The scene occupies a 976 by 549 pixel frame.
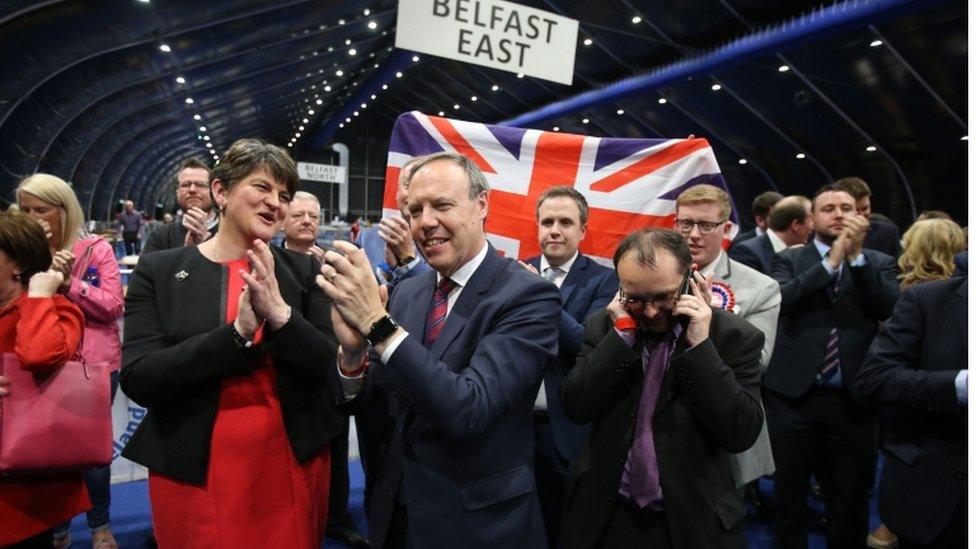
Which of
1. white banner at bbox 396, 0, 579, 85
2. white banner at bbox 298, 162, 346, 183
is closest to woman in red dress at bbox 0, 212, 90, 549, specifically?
white banner at bbox 396, 0, 579, 85

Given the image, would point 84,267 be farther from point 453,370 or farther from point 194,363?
point 453,370

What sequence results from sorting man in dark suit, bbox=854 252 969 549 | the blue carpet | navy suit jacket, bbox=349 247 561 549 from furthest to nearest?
the blue carpet < man in dark suit, bbox=854 252 969 549 < navy suit jacket, bbox=349 247 561 549

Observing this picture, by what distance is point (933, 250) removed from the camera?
3420 mm

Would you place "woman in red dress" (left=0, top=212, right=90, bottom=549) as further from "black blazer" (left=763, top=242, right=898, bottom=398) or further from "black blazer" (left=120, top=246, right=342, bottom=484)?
"black blazer" (left=763, top=242, right=898, bottom=398)

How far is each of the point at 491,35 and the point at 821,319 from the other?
2.42 metres

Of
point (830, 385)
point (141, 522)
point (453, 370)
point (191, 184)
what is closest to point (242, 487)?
point (453, 370)

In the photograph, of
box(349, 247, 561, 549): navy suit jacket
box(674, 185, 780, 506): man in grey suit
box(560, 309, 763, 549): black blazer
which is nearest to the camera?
box(349, 247, 561, 549): navy suit jacket

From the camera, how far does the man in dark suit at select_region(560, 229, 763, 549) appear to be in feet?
6.41

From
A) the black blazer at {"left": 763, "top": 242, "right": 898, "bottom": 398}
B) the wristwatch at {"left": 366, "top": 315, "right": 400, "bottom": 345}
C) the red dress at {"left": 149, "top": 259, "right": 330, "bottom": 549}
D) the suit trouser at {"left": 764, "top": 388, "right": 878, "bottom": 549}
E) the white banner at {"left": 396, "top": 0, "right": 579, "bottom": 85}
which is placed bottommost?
the suit trouser at {"left": 764, "top": 388, "right": 878, "bottom": 549}

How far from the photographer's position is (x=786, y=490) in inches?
127

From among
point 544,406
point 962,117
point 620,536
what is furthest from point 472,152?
point 962,117

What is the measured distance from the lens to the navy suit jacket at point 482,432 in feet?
5.18

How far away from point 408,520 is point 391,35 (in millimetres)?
16328

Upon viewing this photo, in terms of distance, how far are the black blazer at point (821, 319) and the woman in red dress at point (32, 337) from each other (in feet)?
9.71
